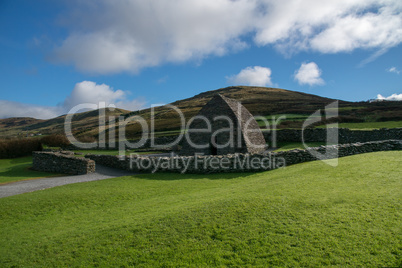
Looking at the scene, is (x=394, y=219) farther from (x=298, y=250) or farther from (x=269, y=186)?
(x=269, y=186)

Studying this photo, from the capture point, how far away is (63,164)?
18.9 metres

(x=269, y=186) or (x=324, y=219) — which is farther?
(x=269, y=186)

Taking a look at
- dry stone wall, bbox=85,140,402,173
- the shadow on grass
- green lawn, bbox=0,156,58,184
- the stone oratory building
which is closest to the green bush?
green lawn, bbox=0,156,58,184

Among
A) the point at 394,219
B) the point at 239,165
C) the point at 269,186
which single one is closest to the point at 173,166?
the point at 239,165

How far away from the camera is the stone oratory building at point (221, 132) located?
69.2 ft

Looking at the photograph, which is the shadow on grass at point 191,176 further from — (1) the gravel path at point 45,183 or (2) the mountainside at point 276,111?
(2) the mountainside at point 276,111

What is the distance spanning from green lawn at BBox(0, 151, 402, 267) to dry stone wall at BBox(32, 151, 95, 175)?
24.5ft

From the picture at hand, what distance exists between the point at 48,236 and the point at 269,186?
27.4 feet

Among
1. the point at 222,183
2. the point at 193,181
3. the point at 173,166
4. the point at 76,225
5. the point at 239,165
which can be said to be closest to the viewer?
the point at 76,225

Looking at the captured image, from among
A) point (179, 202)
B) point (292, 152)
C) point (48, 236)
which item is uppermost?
point (292, 152)

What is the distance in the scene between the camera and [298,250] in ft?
17.1

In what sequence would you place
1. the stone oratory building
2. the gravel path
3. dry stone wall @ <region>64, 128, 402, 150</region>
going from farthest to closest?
1. dry stone wall @ <region>64, 128, 402, 150</region>
2. the stone oratory building
3. the gravel path

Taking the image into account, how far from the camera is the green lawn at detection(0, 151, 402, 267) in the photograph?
17.2ft

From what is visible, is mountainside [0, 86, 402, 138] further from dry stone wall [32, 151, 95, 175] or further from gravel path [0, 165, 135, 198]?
gravel path [0, 165, 135, 198]
